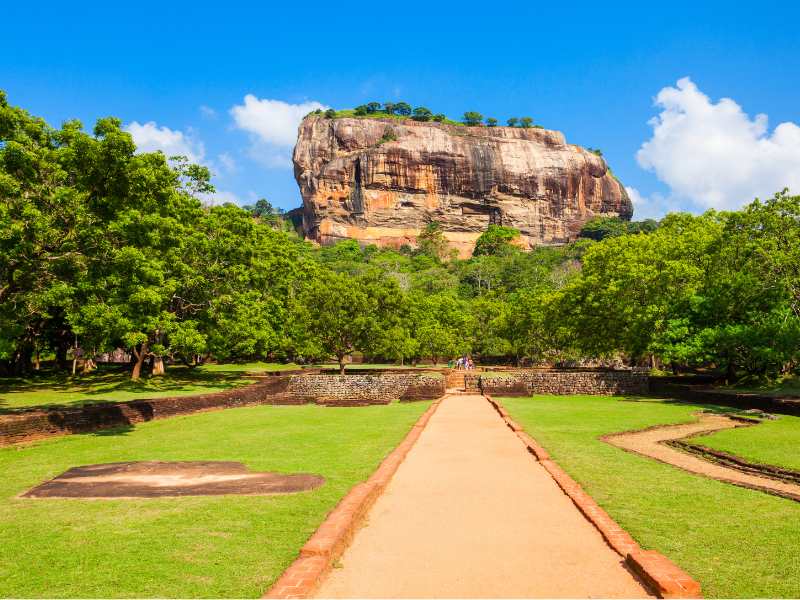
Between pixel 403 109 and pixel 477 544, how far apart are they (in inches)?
5762

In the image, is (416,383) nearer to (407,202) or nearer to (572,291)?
(572,291)

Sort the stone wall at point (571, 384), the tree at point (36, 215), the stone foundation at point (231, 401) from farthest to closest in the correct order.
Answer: the stone wall at point (571, 384) < the stone foundation at point (231, 401) < the tree at point (36, 215)

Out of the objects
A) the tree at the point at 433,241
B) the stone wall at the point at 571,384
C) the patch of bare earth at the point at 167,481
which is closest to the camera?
the patch of bare earth at the point at 167,481

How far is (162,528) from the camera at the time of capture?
19.0 feet

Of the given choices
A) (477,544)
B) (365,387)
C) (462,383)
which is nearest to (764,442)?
(477,544)

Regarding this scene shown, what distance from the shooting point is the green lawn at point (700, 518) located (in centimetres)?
472

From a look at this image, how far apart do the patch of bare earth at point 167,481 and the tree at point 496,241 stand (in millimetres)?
94182

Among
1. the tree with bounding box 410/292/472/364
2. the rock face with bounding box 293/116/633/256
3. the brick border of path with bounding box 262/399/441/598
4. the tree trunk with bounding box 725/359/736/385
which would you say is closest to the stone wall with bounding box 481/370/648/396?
the tree trunk with bounding box 725/359/736/385

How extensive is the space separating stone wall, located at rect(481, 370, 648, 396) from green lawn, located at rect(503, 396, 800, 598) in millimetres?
15291

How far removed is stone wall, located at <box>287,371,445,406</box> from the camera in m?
26.0

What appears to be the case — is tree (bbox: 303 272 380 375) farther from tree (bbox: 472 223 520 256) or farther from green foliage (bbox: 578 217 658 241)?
green foliage (bbox: 578 217 658 241)

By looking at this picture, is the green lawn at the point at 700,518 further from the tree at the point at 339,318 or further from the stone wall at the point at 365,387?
the tree at the point at 339,318

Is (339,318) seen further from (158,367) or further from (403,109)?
(403,109)

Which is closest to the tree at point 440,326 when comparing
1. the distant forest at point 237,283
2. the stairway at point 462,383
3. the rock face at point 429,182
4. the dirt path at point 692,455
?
the distant forest at point 237,283
